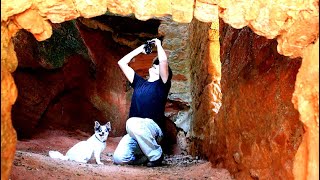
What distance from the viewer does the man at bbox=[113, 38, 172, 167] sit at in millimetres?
5543

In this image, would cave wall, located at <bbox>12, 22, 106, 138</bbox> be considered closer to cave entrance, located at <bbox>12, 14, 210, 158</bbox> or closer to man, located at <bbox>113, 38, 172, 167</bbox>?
cave entrance, located at <bbox>12, 14, 210, 158</bbox>

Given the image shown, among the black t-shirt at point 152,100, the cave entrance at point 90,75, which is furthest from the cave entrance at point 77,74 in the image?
the black t-shirt at point 152,100

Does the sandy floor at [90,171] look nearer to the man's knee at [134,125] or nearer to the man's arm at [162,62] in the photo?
the man's knee at [134,125]

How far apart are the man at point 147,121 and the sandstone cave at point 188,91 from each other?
0.57 m

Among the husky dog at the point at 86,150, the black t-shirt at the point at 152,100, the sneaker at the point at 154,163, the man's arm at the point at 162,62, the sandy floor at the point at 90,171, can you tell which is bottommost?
the sneaker at the point at 154,163

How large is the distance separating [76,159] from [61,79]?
310 cm

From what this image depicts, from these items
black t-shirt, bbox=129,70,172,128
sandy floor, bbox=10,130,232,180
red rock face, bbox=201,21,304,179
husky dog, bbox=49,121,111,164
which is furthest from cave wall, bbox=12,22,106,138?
red rock face, bbox=201,21,304,179

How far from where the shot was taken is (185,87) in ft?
27.1

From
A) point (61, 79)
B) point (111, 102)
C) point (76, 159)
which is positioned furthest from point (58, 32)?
point (76, 159)

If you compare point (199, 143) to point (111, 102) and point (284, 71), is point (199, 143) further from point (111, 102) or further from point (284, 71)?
point (111, 102)

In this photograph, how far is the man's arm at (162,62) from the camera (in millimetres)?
5563

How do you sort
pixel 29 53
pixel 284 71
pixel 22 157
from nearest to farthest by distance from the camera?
pixel 284 71 < pixel 22 157 < pixel 29 53

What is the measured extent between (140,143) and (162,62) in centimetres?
107

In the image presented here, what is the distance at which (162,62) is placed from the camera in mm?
5578
